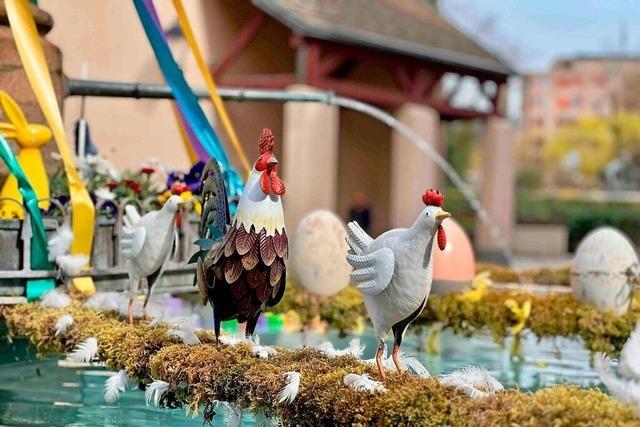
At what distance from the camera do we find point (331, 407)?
5.21m

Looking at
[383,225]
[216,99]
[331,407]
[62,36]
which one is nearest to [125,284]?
[216,99]

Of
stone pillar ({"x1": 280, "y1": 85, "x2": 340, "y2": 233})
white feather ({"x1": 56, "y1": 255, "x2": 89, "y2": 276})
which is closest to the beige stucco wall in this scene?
stone pillar ({"x1": 280, "y1": 85, "x2": 340, "y2": 233})

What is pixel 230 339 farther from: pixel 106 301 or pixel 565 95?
pixel 565 95

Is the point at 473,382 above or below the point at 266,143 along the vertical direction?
below

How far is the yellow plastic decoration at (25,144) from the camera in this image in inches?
346

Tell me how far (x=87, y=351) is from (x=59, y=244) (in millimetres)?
1639

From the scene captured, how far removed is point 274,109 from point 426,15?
5380 mm

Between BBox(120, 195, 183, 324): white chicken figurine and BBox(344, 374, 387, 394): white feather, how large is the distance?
2.45m

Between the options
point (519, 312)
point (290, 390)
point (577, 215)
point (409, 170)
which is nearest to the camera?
point (290, 390)

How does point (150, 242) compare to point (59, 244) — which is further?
point (59, 244)

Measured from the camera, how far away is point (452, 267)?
1021 centimetres

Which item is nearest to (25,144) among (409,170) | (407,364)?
(407,364)

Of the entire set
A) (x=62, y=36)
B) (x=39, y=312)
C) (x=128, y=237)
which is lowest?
(x=39, y=312)

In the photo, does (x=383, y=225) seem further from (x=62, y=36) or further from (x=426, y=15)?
(x=62, y=36)
